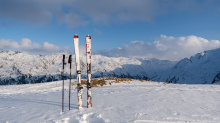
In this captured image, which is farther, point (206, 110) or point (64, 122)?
point (206, 110)

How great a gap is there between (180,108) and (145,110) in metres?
1.70

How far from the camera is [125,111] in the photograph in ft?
18.8

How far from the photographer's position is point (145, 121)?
15.3ft

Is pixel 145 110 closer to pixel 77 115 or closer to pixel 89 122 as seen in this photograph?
pixel 89 122

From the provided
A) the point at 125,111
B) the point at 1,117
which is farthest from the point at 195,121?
the point at 1,117

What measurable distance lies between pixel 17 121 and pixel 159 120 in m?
5.57

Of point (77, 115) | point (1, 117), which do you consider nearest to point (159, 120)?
point (77, 115)

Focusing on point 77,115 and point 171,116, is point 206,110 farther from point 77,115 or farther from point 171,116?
point 77,115

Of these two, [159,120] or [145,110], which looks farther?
[145,110]

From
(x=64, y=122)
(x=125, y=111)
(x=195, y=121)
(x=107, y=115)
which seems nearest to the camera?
(x=195, y=121)

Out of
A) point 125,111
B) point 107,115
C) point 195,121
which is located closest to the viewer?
point 195,121

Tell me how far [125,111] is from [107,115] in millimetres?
892

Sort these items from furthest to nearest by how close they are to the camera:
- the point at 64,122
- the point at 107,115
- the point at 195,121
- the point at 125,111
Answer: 1. the point at 125,111
2. the point at 107,115
3. the point at 64,122
4. the point at 195,121

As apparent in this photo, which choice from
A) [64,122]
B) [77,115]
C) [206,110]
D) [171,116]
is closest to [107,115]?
[77,115]
